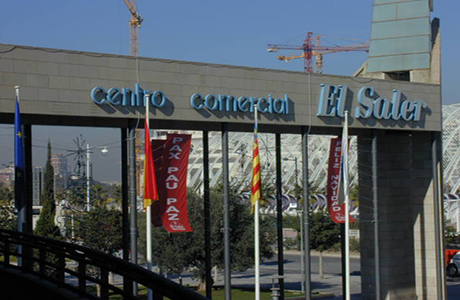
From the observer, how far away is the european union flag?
19.1 metres

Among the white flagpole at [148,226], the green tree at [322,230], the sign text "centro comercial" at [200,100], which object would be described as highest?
the sign text "centro comercial" at [200,100]

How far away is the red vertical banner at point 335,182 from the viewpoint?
87.8ft

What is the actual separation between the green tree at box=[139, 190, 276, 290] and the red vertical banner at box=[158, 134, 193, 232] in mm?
20510

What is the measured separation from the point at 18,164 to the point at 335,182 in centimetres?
1217

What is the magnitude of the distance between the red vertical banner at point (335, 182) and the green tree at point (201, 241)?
16.5 metres

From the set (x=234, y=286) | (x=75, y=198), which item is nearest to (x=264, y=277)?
(x=234, y=286)

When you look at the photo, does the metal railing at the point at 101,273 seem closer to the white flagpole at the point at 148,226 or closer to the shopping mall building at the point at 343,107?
the white flagpole at the point at 148,226

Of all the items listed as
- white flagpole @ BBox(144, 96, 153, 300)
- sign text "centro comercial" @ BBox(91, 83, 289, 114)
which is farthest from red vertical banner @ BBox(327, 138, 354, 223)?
white flagpole @ BBox(144, 96, 153, 300)

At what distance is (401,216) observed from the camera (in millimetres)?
31703

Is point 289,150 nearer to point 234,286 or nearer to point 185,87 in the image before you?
point 234,286

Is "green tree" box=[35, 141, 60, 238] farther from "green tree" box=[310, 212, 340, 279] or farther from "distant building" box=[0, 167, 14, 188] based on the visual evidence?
"green tree" box=[310, 212, 340, 279]

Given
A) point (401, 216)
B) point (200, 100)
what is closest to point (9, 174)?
point (401, 216)

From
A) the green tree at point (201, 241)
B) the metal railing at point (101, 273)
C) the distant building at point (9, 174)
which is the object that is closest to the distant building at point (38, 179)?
the distant building at point (9, 174)

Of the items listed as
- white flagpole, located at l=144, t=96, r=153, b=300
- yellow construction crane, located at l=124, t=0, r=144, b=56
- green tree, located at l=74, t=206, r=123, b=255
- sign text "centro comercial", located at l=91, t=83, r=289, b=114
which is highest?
yellow construction crane, located at l=124, t=0, r=144, b=56
